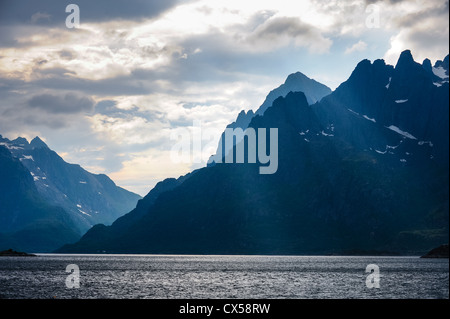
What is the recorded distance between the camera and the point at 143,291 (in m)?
130

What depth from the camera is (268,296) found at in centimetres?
12075
